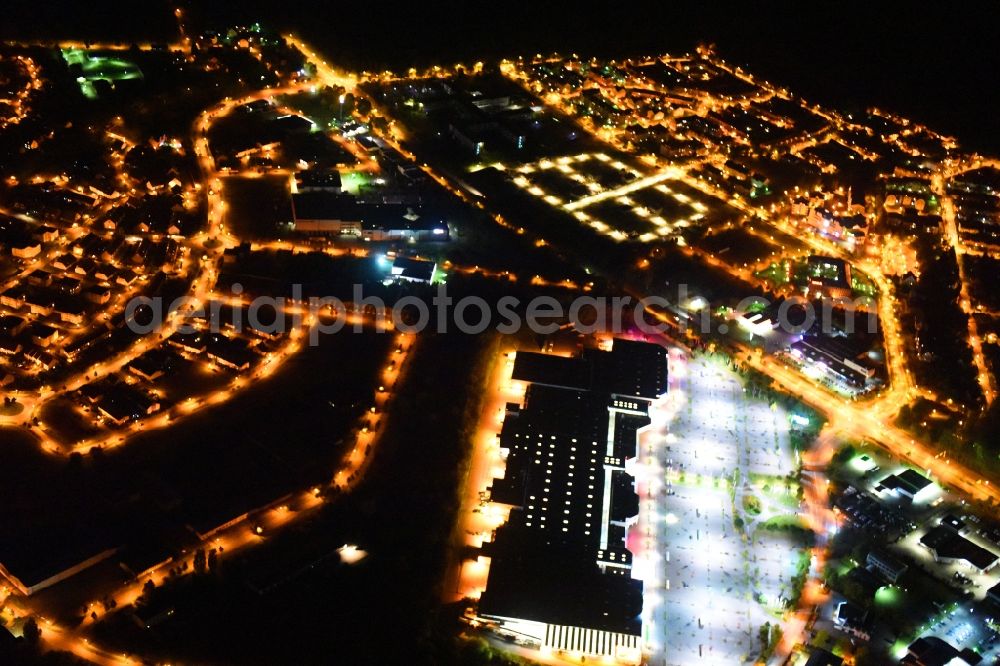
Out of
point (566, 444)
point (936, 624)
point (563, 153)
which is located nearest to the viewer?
point (936, 624)

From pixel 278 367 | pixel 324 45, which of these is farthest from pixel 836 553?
pixel 324 45

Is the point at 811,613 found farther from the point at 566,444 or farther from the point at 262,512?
the point at 262,512

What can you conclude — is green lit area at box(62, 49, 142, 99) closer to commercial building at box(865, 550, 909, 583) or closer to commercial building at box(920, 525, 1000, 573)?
commercial building at box(865, 550, 909, 583)

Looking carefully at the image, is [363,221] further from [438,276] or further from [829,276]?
[829,276]

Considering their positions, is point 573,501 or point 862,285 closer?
point 573,501

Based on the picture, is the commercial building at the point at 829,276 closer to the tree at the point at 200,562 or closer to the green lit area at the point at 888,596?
the green lit area at the point at 888,596

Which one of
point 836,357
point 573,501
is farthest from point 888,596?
point 836,357

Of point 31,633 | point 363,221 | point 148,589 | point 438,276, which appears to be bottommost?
point 31,633
